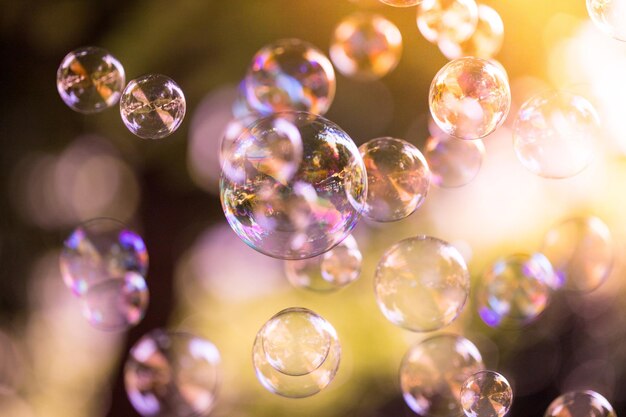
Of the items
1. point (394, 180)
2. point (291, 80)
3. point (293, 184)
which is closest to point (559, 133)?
point (394, 180)

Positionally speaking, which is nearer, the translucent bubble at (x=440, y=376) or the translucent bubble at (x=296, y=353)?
the translucent bubble at (x=296, y=353)

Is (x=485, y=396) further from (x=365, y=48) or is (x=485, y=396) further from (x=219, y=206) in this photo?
(x=219, y=206)

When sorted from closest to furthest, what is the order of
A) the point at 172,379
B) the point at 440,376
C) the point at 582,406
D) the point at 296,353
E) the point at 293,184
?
the point at 293,184 < the point at 296,353 < the point at 582,406 < the point at 440,376 < the point at 172,379

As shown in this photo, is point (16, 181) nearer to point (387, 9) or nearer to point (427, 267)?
point (387, 9)

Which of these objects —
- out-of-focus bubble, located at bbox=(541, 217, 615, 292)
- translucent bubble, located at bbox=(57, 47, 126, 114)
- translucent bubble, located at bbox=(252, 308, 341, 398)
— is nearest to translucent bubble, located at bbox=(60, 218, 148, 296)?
translucent bubble, located at bbox=(57, 47, 126, 114)

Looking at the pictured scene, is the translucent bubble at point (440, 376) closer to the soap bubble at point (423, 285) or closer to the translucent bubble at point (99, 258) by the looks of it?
the soap bubble at point (423, 285)

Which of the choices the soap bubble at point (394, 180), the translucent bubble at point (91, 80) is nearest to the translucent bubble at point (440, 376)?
the soap bubble at point (394, 180)

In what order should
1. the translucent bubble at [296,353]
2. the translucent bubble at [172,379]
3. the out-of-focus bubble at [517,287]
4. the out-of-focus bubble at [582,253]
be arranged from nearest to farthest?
the translucent bubble at [296,353] → the translucent bubble at [172,379] → the out-of-focus bubble at [517,287] → the out-of-focus bubble at [582,253]
